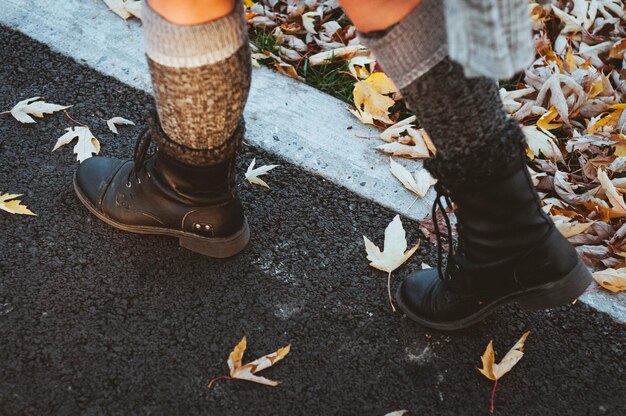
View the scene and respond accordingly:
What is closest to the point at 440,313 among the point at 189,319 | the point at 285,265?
the point at 285,265

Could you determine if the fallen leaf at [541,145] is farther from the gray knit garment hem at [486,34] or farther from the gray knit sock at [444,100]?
the gray knit garment hem at [486,34]

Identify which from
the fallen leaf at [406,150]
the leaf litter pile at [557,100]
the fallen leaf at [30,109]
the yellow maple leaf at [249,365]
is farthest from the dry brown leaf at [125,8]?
the yellow maple leaf at [249,365]

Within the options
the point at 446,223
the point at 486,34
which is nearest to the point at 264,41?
the point at 446,223

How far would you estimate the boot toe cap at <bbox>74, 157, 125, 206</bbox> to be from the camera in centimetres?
191

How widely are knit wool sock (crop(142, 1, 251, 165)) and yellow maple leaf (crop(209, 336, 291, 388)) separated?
484 mm

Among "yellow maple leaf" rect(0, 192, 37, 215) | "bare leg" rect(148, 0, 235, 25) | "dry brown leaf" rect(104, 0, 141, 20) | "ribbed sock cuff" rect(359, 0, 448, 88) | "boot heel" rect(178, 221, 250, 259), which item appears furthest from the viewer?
"dry brown leaf" rect(104, 0, 141, 20)

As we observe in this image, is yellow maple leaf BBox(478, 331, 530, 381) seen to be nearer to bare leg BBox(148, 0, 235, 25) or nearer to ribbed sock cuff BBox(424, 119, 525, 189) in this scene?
ribbed sock cuff BBox(424, 119, 525, 189)

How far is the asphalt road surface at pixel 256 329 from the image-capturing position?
1594 mm

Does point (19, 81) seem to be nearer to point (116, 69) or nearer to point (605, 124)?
point (116, 69)

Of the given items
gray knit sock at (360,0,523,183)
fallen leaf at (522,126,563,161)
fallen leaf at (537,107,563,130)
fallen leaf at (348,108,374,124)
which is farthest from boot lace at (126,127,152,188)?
fallen leaf at (537,107,563,130)

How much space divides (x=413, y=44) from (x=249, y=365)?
892mm

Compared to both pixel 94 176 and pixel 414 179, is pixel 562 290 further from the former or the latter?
pixel 94 176

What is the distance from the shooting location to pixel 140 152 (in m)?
1.77

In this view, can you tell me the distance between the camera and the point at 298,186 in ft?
6.95
